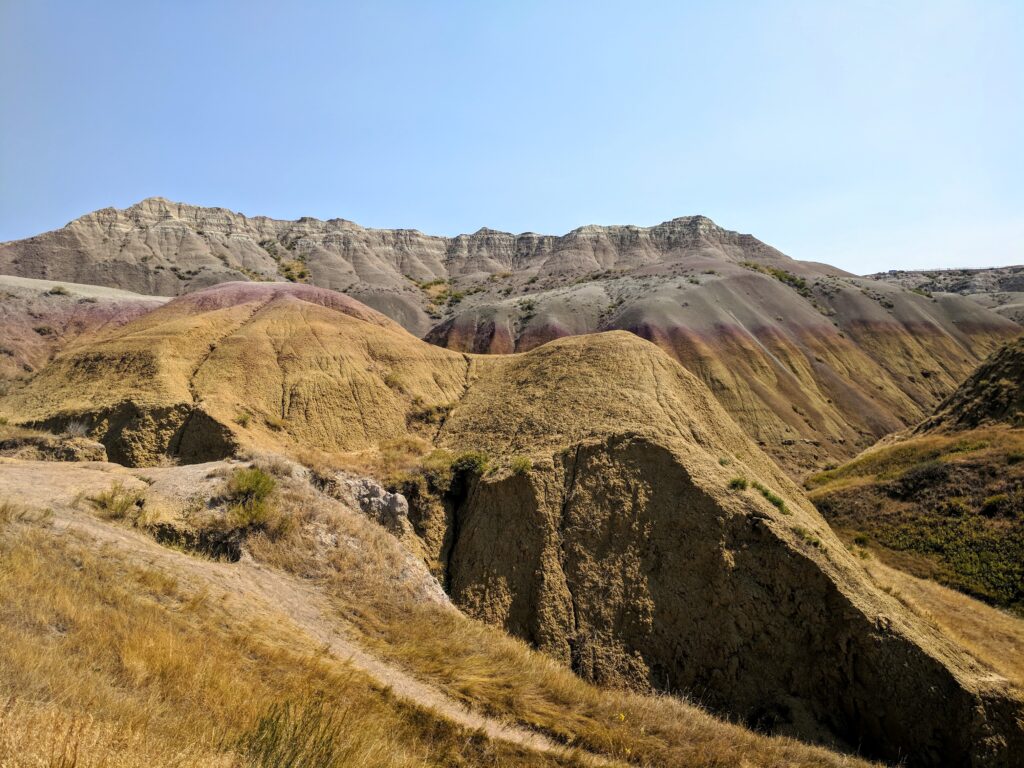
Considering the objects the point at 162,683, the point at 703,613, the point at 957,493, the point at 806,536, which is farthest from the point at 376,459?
the point at 957,493

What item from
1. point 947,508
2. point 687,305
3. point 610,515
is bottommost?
point 610,515

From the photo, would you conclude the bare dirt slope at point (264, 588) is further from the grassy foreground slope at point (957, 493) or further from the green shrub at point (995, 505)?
the green shrub at point (995, 505)

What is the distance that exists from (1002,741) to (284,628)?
1360cm

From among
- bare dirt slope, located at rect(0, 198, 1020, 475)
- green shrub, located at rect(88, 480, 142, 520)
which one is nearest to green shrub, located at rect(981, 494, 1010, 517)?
bare dirt slope, located at rect(0, 198, 1020, 475)

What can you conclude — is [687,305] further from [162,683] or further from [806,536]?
[162,683]

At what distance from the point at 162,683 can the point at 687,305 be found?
195ft

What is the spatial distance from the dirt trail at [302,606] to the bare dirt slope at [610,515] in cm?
458

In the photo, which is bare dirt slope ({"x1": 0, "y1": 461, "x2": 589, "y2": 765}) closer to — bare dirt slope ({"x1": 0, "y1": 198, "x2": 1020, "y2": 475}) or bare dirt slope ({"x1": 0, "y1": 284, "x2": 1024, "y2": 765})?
bare dirt slope ({"x1": 0, "y1": 284, "x2": 1024, "y2": 765})

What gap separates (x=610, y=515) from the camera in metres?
14.8

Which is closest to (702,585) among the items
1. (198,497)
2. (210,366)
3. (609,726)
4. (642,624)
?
(642,624)

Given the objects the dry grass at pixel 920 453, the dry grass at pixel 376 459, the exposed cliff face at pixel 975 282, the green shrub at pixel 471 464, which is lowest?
the dry grass at pixel 376 459

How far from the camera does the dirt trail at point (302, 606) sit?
7.83 meters

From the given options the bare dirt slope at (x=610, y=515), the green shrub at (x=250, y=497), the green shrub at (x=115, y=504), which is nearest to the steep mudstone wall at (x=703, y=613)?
the bare dirt slope at (x=610, y=515)

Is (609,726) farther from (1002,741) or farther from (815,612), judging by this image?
(1002,741)
